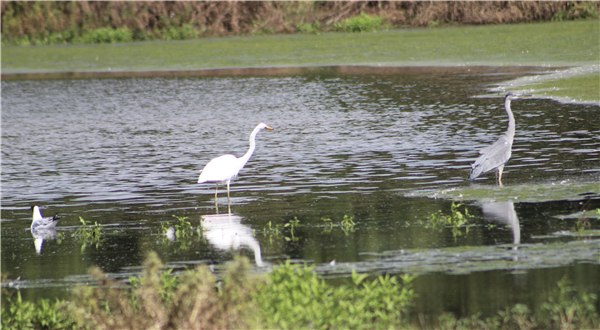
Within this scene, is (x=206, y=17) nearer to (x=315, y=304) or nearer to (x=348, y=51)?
(x=348, y=51)

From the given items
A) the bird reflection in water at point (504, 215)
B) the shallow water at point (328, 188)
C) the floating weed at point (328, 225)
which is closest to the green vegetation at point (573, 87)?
the shallow water at point (328, 188)

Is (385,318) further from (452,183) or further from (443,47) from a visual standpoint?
(443,47)

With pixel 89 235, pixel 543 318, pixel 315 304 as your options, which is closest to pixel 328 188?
pixel 89 235

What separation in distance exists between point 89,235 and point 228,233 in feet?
5.65

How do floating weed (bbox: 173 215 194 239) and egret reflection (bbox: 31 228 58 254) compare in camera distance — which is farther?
egret reflection (bbox: 31 228 58 254)

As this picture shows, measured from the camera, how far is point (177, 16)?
56.3 meters

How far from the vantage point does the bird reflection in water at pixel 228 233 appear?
8953 millimetres

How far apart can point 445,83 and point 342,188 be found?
16.8 meters

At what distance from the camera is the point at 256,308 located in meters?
5.20

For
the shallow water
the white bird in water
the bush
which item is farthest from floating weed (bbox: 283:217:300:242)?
the bush

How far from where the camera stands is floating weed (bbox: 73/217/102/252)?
9.65m

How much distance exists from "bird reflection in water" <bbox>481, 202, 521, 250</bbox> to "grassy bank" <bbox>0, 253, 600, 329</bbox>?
2.06m

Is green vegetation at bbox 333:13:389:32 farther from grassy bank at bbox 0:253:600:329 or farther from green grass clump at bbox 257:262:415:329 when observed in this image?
green grass clump at bbox 257:262:415:329

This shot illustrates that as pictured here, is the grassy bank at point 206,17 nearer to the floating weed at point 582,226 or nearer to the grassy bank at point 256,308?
the floating weed at point 582,226
